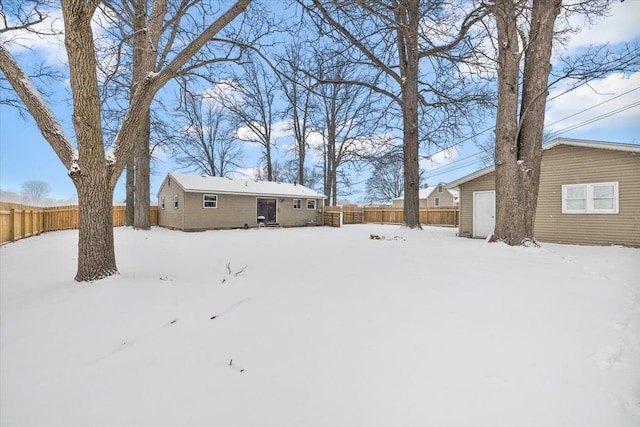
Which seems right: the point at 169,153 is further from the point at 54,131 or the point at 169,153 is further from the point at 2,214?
the point at 54,131

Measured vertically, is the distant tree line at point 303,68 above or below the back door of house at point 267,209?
above

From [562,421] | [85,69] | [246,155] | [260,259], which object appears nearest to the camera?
[562,421]

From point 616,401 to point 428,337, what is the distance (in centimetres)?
88

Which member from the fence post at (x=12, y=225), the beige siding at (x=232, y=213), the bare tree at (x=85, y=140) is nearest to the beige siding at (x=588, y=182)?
the bare tree at (x=85, y=140)

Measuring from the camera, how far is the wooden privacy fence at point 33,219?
28.5 ft

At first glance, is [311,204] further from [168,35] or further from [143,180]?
[168,35]

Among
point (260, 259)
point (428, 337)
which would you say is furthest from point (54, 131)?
point (428, 337)

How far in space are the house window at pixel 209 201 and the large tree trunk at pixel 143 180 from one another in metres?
2.67

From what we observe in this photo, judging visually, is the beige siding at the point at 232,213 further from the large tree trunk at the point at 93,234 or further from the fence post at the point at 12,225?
the large tree trunk at the point at 93,234

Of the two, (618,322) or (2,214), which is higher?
(2,214)

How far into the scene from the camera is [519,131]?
621 cm

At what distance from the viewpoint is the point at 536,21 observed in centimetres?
588

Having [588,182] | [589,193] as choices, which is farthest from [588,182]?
[589,193]

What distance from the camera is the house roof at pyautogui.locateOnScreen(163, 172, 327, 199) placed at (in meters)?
14.5
